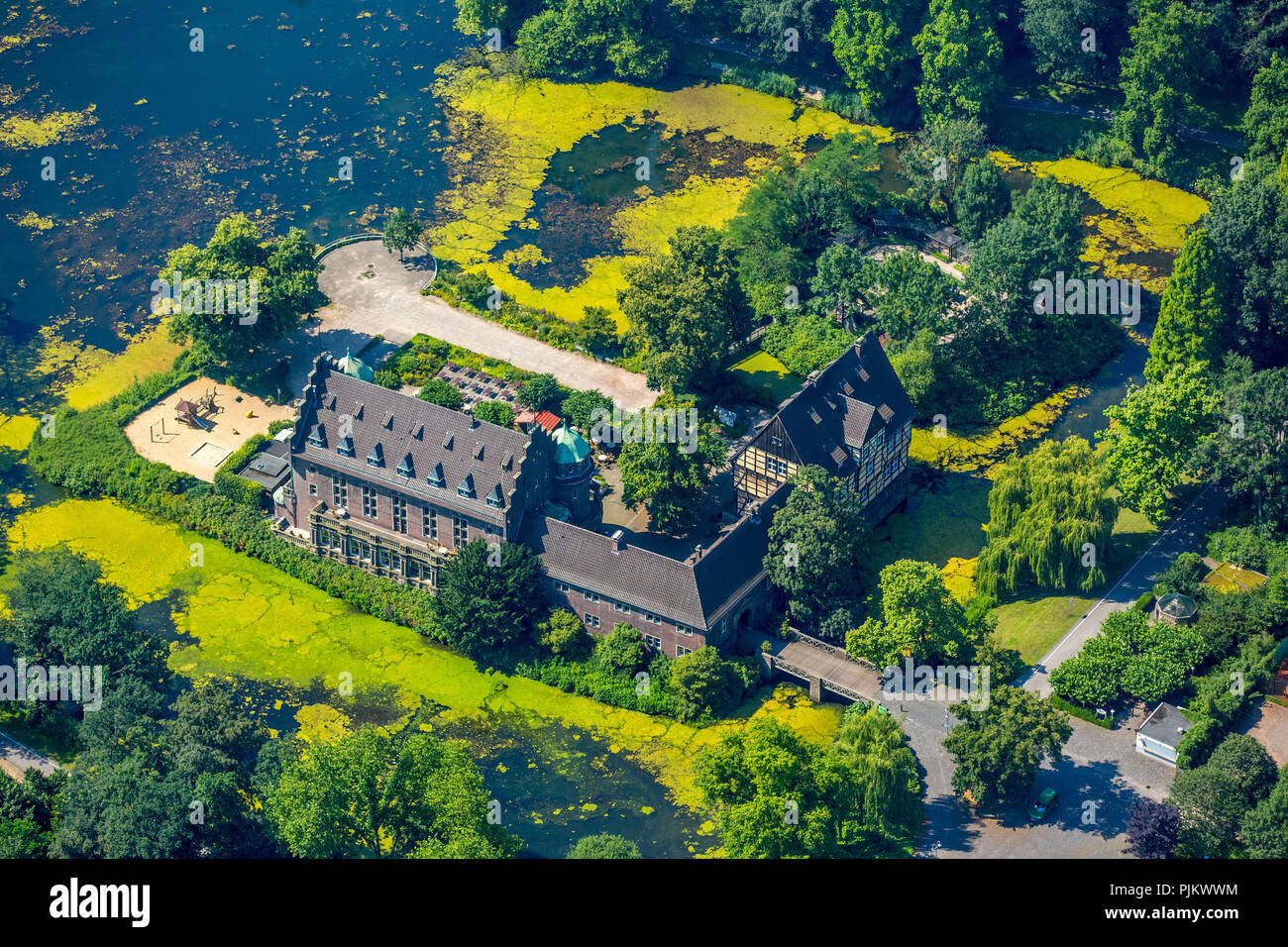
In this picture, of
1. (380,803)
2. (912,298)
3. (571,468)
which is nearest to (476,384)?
(571,468)

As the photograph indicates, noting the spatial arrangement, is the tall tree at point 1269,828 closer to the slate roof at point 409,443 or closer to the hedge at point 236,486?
the slate roof at point 409,443

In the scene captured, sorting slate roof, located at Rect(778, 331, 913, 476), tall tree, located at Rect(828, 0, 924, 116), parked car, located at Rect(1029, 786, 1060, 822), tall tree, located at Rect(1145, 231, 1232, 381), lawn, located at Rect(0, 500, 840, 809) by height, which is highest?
tall tree, located at Rect(828, 0, 924, 116)

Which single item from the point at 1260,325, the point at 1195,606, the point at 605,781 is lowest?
the point at 605,781

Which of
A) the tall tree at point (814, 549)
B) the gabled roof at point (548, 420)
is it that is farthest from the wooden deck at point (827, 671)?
the gabled roof at point (548, 420)

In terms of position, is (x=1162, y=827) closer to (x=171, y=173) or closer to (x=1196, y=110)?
(x=1196, y=110)

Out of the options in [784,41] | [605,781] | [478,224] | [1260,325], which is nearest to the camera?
[605,781]

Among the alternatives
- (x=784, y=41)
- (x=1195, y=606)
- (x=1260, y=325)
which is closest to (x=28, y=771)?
(x=1195, y=606)

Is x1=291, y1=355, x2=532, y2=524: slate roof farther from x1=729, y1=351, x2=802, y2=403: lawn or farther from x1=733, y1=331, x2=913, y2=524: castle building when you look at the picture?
x1=729, y1=351, x2=802, y2=403: lawn

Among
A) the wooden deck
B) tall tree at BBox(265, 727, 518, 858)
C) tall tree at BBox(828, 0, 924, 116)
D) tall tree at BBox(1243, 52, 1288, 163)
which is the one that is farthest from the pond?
tall tree at BBox(1243, 52, 1288, 163)
